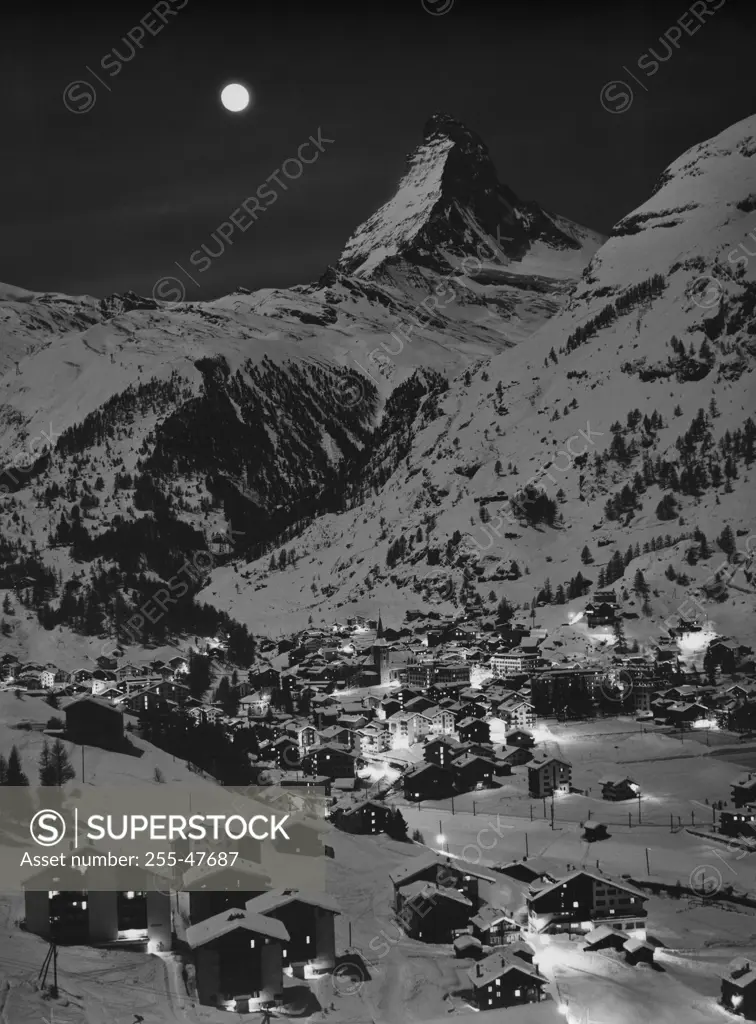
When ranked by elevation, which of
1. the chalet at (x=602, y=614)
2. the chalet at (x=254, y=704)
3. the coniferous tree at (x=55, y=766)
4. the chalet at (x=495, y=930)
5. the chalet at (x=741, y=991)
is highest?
the chalet at (x=602, y=614)

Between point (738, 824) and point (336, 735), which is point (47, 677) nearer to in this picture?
point (336, 735)

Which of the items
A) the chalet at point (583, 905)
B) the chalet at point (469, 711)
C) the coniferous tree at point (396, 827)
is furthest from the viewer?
the chalet at point (469, 711)

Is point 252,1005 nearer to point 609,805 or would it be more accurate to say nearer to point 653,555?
point 609,805

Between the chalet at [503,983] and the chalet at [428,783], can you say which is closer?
the chalet at [503,983]

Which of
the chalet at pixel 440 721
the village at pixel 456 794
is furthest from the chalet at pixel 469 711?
the chalet at pixel 440 721

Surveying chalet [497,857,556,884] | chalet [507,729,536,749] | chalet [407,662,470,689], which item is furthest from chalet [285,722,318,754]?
chalet [497,857,556,884]

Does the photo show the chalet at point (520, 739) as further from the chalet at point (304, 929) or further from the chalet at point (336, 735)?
the chalet at point (304, 929)
